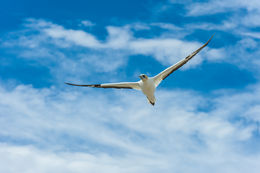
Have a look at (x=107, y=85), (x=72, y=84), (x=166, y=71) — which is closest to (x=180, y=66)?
(x=166, y=71)

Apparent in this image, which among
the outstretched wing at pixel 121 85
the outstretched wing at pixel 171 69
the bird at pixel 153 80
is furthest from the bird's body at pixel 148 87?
the outstretched wing at pixel 121 85

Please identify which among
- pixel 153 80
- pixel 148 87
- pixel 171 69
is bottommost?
pixel 148 87

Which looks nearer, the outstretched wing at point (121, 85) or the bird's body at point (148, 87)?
the bird's body at point (148, 87)

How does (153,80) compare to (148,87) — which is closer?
(148,87)

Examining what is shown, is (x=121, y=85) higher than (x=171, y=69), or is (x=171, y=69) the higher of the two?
(x=171, y=69)

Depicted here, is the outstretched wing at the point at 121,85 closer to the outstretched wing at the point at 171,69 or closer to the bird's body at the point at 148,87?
the bird's body at the point at 148,87

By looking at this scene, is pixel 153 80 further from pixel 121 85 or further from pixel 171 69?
pixel 121 85

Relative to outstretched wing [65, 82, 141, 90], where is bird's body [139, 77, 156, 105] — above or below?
below

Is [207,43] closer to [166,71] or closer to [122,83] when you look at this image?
[166,71]

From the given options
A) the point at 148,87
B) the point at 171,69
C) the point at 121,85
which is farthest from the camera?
the point at 121,85

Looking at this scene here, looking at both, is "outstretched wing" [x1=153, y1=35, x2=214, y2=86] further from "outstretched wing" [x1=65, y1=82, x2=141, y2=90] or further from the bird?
"outstretched wing" [x1=65, y1=82, x2=141, y2=90]

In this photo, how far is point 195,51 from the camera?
152 feet

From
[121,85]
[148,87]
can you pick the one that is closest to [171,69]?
[148,87]

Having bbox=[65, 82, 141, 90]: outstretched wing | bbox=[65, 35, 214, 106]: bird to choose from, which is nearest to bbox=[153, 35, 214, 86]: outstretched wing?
bbox=[65, 35, 214, 106]: bird
